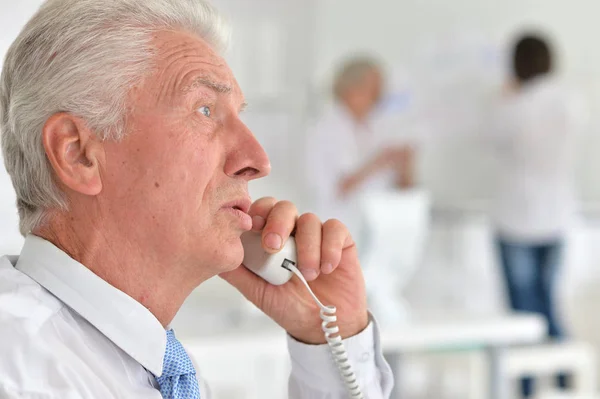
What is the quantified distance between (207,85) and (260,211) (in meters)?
0.25

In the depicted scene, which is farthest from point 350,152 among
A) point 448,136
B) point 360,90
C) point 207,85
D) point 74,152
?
point 74,152

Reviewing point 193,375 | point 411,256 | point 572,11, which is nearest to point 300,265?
point 193,375

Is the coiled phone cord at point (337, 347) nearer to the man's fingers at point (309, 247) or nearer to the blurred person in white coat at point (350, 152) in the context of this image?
the man's fingers at point (309, 247)

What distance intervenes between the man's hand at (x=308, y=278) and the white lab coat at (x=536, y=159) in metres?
3.08

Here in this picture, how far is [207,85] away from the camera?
3.74ft

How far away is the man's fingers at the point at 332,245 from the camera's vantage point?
1276mm

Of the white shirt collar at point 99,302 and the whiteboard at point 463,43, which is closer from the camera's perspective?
the white shirt collar at point 99,302

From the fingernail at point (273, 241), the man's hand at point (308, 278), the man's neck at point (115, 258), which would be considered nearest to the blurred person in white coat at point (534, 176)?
the man's hand at point (308, 278)

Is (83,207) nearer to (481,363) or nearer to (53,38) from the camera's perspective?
(53,38)

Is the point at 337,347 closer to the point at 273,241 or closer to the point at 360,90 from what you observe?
the point at 273,241

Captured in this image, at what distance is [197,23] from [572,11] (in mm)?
4525

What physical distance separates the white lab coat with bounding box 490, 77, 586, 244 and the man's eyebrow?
3.30 m

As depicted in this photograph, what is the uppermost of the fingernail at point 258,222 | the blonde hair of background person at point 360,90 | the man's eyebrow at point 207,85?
the man's eyebrow at point 207,85

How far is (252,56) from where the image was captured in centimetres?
493
